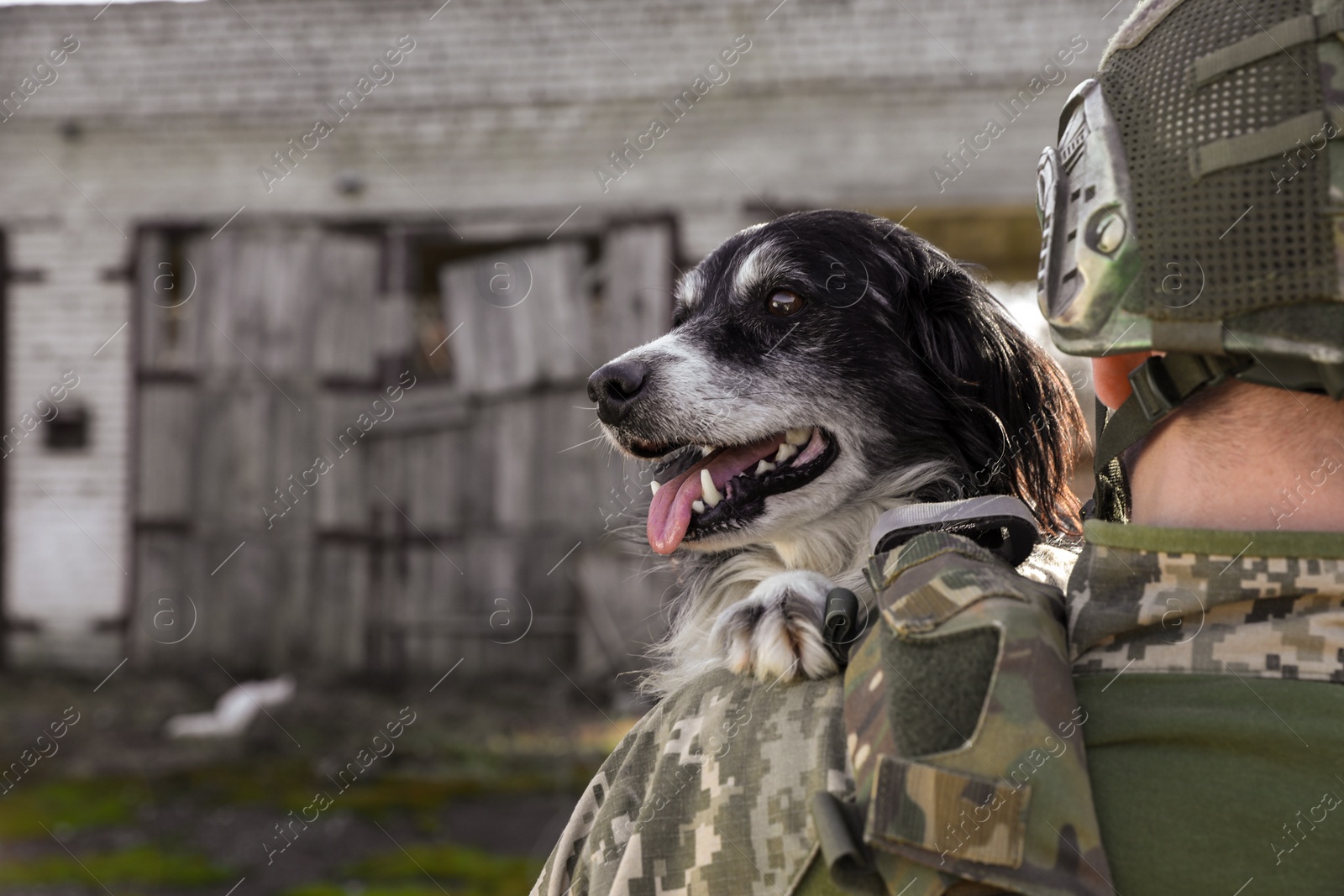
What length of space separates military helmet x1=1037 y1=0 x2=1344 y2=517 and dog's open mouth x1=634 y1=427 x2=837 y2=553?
3.79 feet

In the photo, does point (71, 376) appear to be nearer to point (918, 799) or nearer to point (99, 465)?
point (99, 465)

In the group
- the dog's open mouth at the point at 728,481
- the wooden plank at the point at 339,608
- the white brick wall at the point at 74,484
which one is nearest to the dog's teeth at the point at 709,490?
the dog's open mouth at the point at 728,481

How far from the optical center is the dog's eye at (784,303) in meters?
2.81

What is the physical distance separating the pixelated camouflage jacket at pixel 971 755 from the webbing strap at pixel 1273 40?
0.68m

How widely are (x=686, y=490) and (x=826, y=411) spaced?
1.32 feet

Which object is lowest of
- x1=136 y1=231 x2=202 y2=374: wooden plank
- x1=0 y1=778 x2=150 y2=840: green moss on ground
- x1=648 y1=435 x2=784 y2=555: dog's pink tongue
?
x1=0 y1=778 x2=150 y2=840: green moss on ground

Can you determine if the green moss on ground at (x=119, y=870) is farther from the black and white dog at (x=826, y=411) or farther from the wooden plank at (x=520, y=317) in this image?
the wooden plank at (x=520, y=317)

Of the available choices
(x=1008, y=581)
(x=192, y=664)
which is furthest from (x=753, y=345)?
(x=192, y=664)

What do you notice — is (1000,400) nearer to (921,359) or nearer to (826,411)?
(921,359)

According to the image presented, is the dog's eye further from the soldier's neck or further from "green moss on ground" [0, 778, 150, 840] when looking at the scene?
"green moss on ground" [0, 778, 150, 840]

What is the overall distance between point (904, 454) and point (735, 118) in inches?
250

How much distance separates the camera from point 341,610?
8.68 metres

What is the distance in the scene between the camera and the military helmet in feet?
4.16

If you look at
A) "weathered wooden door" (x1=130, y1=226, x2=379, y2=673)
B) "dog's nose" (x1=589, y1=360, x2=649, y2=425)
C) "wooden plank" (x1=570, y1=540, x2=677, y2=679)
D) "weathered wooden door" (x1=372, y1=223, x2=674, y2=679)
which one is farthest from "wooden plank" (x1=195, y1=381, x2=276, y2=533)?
"dog's nose" (x1=589, y1=360, x2=649, y2=425)
